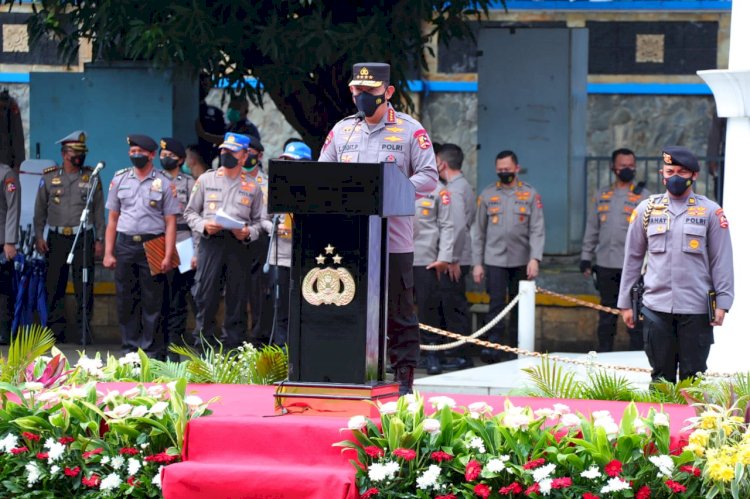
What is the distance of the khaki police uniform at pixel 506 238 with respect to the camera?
14.7m

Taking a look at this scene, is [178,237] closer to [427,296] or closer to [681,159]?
[427,296]

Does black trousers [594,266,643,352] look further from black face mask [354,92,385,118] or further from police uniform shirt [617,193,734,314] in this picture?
black face mask [354,92,385,118]

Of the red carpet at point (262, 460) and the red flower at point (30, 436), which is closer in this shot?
the red carpet at point (262, 460)

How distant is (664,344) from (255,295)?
16.8 feet

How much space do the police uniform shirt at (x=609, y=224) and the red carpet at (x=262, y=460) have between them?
6.78m

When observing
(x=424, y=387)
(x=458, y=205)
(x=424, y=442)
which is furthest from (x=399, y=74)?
(x=424, y=442)

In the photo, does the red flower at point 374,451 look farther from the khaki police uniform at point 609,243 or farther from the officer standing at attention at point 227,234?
the khaki police uniform at point 609,243

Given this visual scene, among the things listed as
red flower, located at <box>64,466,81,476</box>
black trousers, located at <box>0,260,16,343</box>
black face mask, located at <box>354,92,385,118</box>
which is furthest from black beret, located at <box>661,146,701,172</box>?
black trousers, located at <box>0,260,16,343</box>

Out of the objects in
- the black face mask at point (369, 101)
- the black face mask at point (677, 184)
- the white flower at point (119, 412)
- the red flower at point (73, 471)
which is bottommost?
the red flower at point (73, 471)

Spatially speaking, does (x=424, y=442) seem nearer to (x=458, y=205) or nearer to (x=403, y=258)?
(x=403, y=258)

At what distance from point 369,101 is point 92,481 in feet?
7.87

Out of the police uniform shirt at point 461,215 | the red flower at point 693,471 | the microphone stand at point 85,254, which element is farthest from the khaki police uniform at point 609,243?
the red flower at point 693,471

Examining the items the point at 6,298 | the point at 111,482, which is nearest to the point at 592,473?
the point at 111,482

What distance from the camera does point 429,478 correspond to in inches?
300
